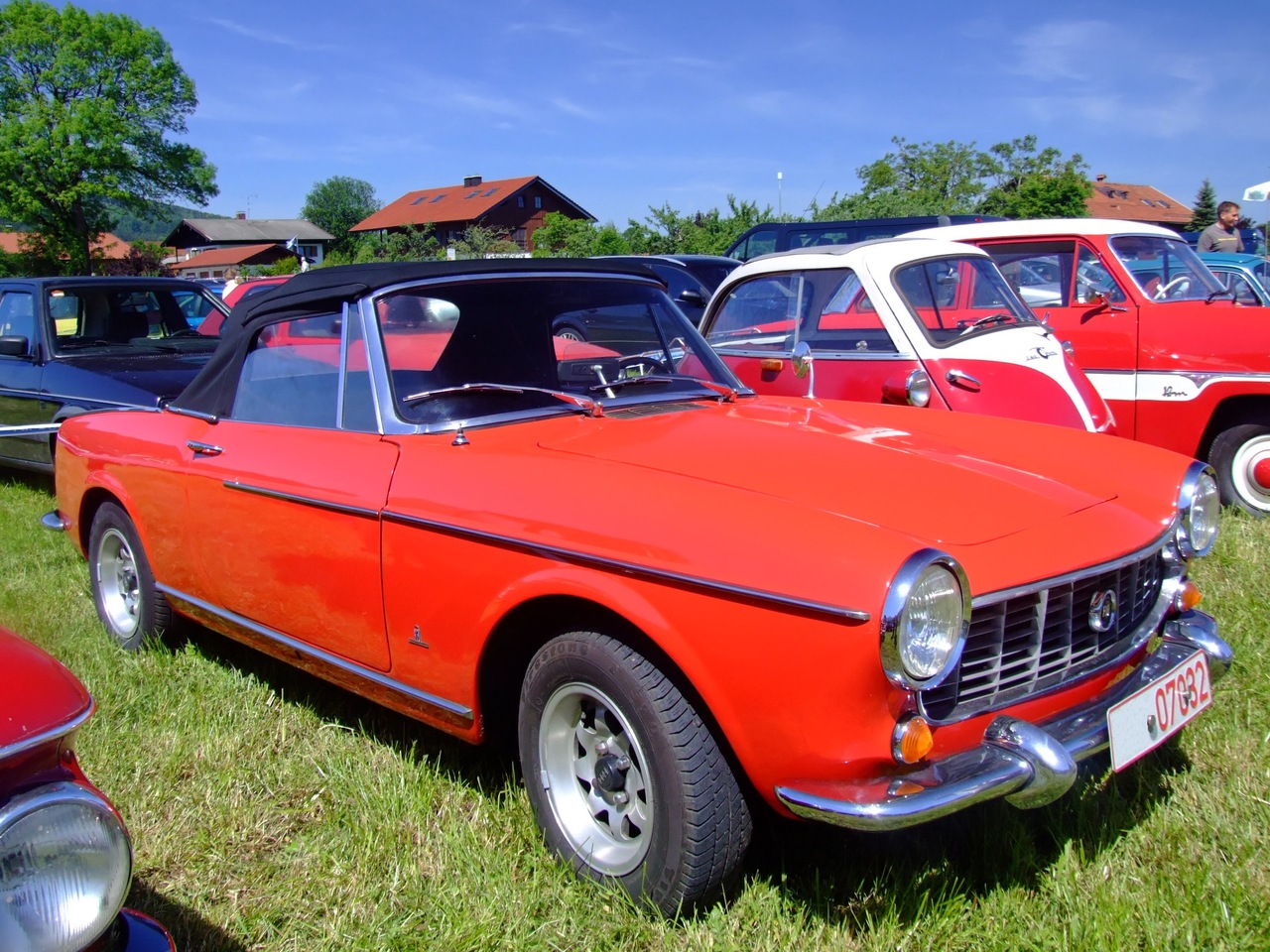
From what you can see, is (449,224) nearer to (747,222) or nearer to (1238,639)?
(747,222)

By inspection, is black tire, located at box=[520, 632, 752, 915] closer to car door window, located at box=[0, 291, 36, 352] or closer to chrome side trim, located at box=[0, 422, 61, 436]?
chrome side trim, located at box=[0, 422, 61, 436]

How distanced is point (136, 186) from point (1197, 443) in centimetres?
4489

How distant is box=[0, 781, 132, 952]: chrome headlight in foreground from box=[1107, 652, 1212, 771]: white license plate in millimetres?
1930

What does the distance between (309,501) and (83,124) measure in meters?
44.3

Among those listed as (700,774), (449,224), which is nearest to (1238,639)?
(700,774)

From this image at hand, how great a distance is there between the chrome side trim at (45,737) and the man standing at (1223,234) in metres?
12.4

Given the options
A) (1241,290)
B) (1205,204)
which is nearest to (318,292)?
(1241,290)

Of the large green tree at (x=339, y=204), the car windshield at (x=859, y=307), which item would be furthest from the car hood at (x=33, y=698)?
the large green tree at (x=339, y=204)

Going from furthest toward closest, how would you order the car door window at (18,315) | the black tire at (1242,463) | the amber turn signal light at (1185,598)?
the car door window at (18,315)
the black tire at (1242,463)
the amber turn signal light at (1185,598)

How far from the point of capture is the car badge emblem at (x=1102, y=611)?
7.77ft

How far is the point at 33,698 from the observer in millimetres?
1391

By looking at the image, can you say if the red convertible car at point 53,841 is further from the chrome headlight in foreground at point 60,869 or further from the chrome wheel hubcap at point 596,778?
the chrome wheel hubcap at point 596,778

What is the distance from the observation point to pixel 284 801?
9.75 ft

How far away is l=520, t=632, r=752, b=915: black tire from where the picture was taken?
2.15 m
